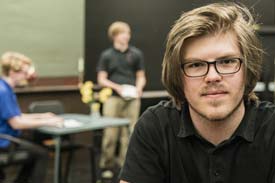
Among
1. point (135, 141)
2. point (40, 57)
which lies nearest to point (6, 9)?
point (40, 57)

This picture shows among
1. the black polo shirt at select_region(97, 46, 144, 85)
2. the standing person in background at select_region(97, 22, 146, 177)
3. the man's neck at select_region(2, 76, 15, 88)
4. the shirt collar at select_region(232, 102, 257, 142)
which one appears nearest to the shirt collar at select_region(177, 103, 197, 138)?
the shirt collar at select_region(232, 102, 257, 142)

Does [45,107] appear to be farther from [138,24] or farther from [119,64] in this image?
[138,24]

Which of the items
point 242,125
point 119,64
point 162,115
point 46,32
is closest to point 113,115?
point 119,64

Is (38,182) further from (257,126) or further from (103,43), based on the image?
(103,43)

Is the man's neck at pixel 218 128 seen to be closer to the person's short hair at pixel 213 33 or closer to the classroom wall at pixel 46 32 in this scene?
the person's short hair at pixel 213 33

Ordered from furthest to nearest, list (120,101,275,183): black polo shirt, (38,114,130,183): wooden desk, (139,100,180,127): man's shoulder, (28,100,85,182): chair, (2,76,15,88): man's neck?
(28,100,85,182): chair
(38,114,130,183): wooden desk
(2,76,15,88): man's neck
(139,100,180,127): man's shoulder
(120,101,275,183): black polo shirt

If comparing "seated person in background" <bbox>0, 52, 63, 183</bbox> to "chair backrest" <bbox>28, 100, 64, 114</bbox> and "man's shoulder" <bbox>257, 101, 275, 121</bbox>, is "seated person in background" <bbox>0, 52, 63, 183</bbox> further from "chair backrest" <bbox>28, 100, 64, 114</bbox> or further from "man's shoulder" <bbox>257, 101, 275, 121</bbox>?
"man's shoulder" <bbox>257, 101, 275, 121</bbox>

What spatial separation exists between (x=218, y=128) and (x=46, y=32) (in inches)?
187

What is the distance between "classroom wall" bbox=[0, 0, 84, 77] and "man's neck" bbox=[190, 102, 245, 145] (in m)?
4.42

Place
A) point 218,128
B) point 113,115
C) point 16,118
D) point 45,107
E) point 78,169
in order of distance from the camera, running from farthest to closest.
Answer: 1. point 78,169
2. point 113,115
3. point 45,107
4. point 16,118
5. point 218,128

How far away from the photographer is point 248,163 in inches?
51.7

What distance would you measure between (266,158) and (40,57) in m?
4.75

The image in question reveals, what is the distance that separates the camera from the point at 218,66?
1226 mm

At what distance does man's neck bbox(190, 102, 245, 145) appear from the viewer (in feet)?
4.32
